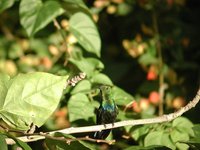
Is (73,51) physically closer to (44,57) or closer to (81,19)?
(81,19)

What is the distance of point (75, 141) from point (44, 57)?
130 cm

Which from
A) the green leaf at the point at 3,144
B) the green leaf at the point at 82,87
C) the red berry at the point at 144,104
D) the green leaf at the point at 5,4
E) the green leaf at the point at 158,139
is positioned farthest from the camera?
the red berry at the point at 144,104

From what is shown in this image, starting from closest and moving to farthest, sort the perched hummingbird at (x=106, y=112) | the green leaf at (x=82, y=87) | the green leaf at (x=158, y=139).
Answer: the perched hummingbird at (x=106, y=112)
the green leaf at (x=158, y=139)
the green leaf at (x=82, y=87)

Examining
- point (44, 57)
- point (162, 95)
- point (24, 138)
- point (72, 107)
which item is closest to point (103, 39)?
point (44, 57)

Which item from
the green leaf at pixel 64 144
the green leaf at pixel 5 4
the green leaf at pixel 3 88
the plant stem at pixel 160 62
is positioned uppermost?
the green leaf at pixel 3 88

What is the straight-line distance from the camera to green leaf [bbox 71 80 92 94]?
1139 mm

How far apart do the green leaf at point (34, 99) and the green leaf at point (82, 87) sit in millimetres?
379

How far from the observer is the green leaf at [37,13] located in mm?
1199

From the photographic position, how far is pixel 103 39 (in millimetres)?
2297

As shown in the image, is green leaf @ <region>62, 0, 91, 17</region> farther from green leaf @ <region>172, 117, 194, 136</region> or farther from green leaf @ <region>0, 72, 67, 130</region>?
green leaf @ <region>0, 72, 67, 130</region>

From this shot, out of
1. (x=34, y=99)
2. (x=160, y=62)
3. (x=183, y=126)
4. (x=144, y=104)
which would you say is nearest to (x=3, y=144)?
(x=34, y=99)

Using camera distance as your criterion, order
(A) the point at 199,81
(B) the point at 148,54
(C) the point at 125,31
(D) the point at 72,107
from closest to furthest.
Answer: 1. (D) the point at 72,107
2. (B) the point at 148,54
3. (A) the point at 199,81
4. (C) the point at 125,31

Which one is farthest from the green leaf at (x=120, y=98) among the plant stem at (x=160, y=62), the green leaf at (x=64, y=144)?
the plant stem at (x=160, y=62)

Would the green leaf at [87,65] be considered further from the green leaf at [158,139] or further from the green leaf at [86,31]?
the green leaf at [158,139]
